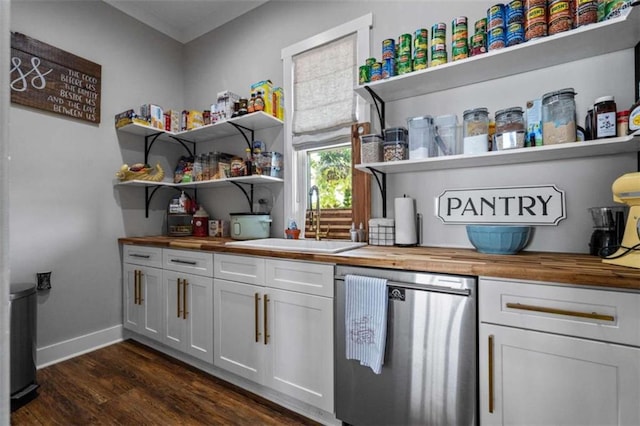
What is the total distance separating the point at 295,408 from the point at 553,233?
1.68 metres

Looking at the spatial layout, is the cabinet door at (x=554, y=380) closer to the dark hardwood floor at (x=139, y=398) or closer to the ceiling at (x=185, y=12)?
the dark hardwood floor at (x=139, y=398)

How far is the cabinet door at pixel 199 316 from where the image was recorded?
79.3 inches

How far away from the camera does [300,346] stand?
162 centimetres

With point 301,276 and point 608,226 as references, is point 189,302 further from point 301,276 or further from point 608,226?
point 608,226

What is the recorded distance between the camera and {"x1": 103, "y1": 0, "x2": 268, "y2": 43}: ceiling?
2736 millimetres

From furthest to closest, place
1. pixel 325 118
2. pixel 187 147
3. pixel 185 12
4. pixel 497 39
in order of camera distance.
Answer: pixel 187 147 → pixel 185 12 → pixel 325 118 → pixel 497 39

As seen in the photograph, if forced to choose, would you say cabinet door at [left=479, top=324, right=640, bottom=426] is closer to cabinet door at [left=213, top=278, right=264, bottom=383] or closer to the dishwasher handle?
the dishwasher handle

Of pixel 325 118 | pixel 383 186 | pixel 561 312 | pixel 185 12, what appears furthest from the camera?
pixel 185 12

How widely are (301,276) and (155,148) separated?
2.23 meters

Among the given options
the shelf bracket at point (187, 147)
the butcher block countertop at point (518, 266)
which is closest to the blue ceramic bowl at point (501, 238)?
the butcher block countertop at point (518, 266)

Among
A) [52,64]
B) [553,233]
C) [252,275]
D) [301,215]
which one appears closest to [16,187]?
[52,64]

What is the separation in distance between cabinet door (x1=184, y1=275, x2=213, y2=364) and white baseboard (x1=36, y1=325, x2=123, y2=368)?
0.95 meters

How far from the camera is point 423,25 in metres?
1.95

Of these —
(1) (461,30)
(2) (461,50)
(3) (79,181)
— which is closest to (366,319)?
(2) (461,50)
